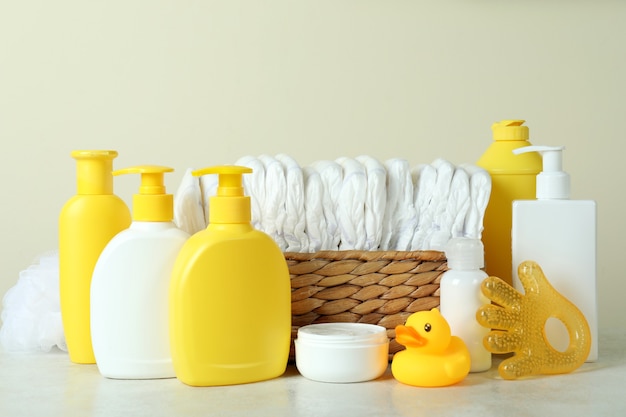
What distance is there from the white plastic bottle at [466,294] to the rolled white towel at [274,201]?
16 cm

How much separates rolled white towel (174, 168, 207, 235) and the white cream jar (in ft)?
0.50

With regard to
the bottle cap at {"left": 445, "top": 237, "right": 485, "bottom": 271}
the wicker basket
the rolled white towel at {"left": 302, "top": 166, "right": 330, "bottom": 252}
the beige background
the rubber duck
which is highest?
the beige background

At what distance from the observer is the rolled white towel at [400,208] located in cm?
80

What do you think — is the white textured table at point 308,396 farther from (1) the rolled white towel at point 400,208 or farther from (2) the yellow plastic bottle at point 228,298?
(1) the rolled white towel at point 400,208

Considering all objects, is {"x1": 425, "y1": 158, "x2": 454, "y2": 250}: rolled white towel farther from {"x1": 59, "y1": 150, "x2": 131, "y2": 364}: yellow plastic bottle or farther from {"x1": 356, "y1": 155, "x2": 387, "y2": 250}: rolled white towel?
{"x1": 59, "y1": 150, "x2": 131, "y2": 364}: yellow plastic bottle

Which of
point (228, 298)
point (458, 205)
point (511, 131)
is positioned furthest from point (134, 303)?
point (511, 131)

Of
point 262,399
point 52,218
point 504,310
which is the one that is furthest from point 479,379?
point 52,218

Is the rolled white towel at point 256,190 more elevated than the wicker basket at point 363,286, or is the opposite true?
the rolled white towel at point 256,190

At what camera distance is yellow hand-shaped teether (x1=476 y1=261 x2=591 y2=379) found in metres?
0.74

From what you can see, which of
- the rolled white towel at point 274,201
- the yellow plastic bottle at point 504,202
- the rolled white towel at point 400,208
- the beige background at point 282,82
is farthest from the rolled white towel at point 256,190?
the beige background at point 282,82

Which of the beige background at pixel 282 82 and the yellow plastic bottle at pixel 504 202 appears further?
the beige background at pixel 282 82

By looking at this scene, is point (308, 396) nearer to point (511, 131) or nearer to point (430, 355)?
point (430, 355)

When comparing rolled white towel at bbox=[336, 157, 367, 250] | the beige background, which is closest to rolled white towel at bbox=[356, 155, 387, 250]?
rolled white towel at bbox=[336, 157, 367, 250]

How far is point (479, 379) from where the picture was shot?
75cm
